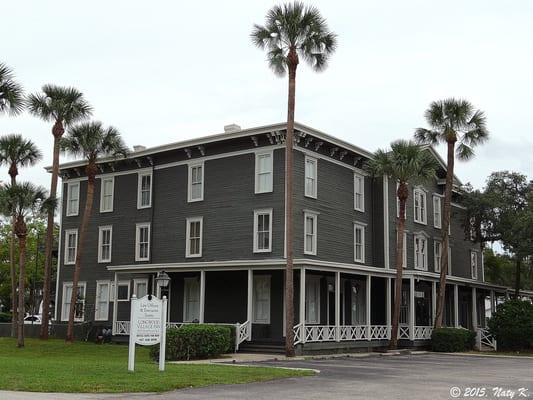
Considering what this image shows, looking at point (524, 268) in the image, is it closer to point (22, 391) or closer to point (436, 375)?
point (436, 375)

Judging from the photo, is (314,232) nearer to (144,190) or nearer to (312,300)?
(312,300)

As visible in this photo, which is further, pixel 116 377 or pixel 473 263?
pixel 473 263

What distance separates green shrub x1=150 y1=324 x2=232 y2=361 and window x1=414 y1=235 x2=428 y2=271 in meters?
16.2

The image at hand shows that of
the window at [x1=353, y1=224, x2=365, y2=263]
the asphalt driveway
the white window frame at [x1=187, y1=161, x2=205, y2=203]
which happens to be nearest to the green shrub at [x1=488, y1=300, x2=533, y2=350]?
the window at [x1=353, y1=224, x2=365, y2=263]

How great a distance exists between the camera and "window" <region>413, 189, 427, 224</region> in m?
39.2

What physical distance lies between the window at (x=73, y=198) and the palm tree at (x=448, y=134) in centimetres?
1907

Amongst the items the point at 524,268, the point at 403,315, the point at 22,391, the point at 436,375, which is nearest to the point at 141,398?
the point at 22,391

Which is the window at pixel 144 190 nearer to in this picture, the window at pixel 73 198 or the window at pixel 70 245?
the window at pixel 73 198

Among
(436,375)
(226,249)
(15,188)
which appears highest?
(15,188)

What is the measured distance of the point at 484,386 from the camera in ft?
52.2

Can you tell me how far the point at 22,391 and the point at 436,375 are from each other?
427 inches

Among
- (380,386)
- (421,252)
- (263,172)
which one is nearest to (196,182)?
(263,172)

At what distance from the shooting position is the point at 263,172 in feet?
104

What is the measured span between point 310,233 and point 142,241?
31.5ft
